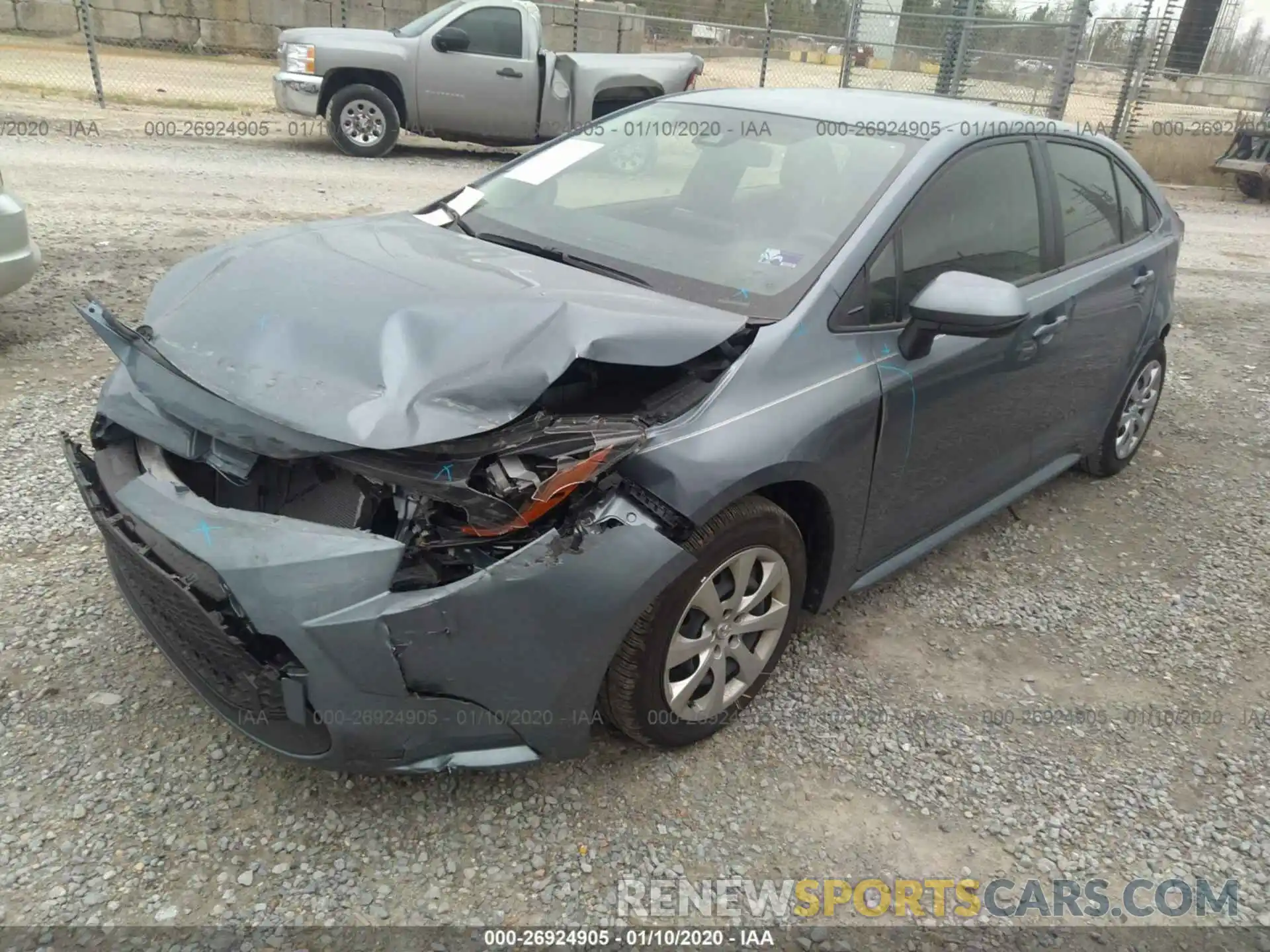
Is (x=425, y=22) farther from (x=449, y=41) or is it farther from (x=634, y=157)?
(x=634, y=157)

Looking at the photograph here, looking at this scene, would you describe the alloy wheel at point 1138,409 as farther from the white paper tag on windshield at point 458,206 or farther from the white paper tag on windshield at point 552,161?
the white paper tag on windshield at point 458,206

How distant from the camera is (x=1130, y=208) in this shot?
4164mm

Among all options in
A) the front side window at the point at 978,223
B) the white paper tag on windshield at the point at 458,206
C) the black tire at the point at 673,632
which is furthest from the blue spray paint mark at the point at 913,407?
the white paper tag on windshield at the point at 458,206

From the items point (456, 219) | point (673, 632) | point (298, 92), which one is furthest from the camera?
point (298, 92)

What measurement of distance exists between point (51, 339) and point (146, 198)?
361 cm

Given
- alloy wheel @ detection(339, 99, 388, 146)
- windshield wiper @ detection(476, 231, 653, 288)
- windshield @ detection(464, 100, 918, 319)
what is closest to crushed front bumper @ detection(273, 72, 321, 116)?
alloy wheel @ detection(339, 99, 388, 146)

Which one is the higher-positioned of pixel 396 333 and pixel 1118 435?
pixel 396 333

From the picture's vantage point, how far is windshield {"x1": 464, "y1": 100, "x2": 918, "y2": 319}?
285 centimetres

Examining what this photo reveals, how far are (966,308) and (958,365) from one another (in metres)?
0.44

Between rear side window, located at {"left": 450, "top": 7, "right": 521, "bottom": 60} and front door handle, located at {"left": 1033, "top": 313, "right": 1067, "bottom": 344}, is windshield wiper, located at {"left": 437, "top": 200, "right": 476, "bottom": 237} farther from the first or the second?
rear side window, located at {"left": 450, "top": 7, "right": 521, "bottom": 60}

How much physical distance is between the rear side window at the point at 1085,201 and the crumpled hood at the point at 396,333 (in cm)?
187

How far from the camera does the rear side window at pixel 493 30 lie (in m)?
11.2

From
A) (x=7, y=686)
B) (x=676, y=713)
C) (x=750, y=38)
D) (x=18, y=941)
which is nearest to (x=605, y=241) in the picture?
Answer: (x=676, y=713)

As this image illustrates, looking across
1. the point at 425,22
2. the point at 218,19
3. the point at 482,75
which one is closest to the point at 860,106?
the point at 482,75
